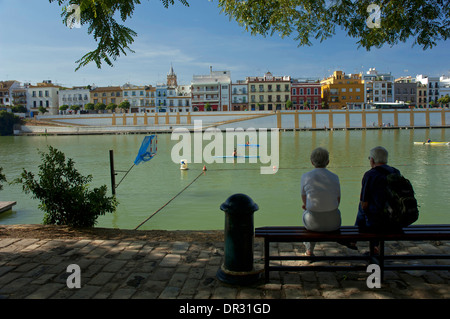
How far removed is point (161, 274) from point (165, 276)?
70mm

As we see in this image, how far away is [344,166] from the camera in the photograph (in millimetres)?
18672

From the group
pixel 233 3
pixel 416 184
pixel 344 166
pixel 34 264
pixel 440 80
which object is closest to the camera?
pixel 34 264

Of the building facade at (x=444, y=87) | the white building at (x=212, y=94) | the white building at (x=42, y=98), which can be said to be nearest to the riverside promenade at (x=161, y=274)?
the white building at (x=212, y=94)

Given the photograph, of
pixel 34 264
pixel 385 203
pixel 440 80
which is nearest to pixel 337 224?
pixel 385 203

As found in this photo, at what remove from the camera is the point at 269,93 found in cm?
7238

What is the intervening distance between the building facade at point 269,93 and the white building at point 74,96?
33.7 metres

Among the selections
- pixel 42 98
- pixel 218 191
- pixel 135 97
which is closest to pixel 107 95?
pixel 135 97

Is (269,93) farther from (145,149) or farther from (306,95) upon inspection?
(145,149)

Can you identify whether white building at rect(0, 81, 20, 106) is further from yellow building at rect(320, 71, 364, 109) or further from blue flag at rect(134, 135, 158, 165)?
blue flag at rect(134, 135, 158, 165)

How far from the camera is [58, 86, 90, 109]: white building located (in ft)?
253
